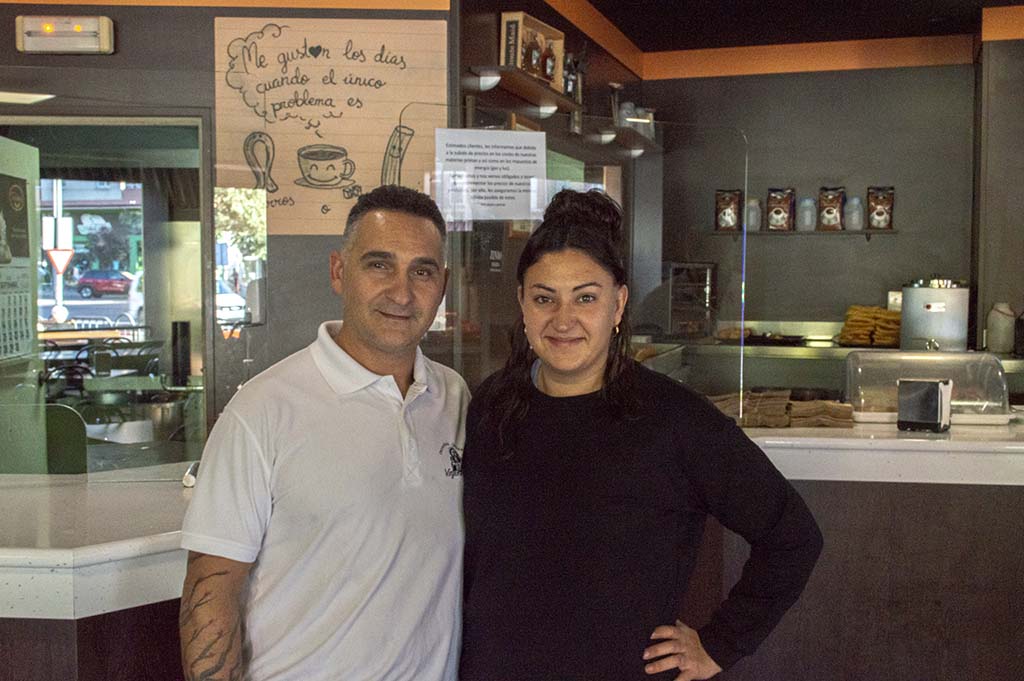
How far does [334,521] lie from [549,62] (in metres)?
3.43

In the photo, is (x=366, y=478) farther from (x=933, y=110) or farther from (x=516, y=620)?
(x=933, y=110)

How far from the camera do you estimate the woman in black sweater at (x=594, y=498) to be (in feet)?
4.93

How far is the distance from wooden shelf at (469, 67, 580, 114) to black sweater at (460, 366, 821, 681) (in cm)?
279

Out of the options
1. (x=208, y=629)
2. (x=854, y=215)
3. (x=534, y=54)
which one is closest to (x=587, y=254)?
(x=208, y=629)

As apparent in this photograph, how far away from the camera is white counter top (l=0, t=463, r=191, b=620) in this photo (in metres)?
1.67

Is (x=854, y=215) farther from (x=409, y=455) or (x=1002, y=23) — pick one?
(x=409, y=455)

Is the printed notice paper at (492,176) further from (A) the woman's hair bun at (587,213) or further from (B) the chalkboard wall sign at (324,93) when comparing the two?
(A) the woman's hair bun at (587,213)

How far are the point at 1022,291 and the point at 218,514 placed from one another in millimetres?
5643

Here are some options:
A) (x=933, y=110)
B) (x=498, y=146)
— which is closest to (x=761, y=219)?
(x=933, y=110)

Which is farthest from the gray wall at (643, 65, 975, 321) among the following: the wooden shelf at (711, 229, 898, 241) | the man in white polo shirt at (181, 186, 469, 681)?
the man in white polo shirt at (181, 186, 469, 681)

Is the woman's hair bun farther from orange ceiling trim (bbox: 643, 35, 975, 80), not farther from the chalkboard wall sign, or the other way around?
orange ceiling trim (bbox: 643, 35, 975, 80)

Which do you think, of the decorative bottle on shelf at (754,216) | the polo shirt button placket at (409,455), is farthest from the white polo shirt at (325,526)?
the decorative bottle on shelf at (754,216)

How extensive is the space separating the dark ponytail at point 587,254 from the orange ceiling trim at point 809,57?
5.70 meters

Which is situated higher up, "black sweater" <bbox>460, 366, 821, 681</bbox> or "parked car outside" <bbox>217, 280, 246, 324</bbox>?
"parked car outside" <bbox>217, 280, 246, 324</bbox>
